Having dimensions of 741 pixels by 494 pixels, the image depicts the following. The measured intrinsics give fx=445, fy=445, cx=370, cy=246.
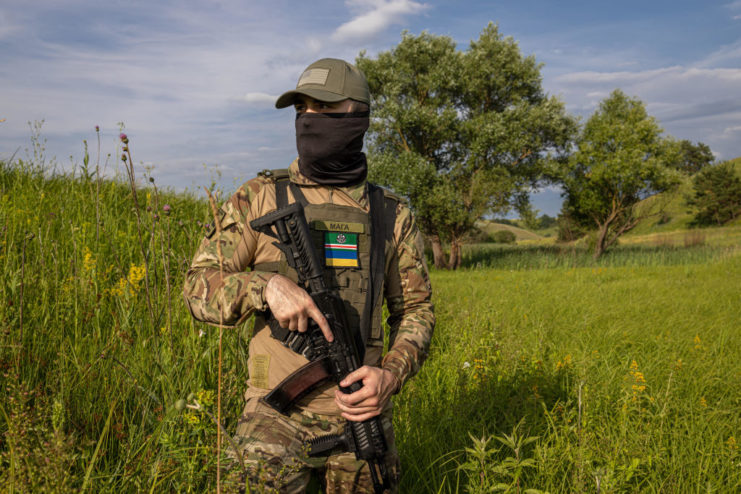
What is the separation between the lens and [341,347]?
171 cm

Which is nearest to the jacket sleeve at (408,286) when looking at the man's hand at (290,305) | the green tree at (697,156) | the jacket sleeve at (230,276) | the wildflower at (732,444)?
the man's hand at (290,305)

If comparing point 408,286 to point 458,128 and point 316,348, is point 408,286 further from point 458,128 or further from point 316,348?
point 458,128

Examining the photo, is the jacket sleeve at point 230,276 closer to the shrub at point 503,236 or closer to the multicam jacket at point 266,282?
the multicam jacket at point 266,282

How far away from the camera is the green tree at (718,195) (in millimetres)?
48031

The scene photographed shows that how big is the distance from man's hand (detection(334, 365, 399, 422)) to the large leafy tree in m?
17.9

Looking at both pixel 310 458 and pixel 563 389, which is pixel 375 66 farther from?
pixel 310 458

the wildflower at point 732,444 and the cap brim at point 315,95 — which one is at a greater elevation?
the cap brim at point 315,95

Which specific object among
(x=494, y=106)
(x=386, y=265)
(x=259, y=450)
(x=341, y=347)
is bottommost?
(x=259, y=450)

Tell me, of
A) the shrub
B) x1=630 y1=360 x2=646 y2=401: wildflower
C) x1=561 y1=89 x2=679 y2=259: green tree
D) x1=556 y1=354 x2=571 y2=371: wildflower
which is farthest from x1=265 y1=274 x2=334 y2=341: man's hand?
the shrub

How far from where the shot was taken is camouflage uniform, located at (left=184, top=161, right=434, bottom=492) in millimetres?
1652

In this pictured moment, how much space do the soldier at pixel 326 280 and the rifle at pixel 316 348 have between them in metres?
0.07

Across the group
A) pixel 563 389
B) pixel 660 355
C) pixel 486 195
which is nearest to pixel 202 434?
pixel 563 389

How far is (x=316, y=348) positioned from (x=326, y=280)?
0.96ft

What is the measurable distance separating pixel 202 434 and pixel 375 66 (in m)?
21.5
